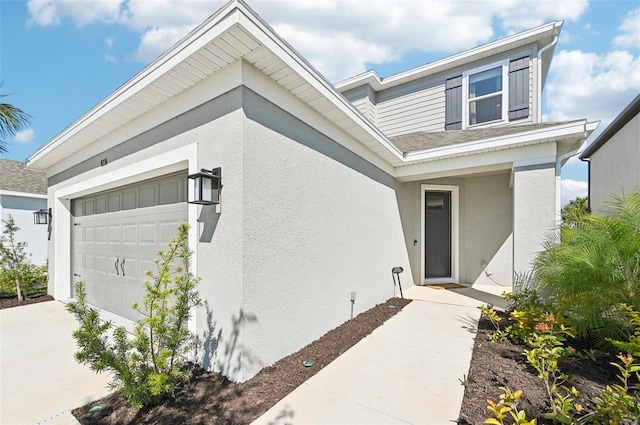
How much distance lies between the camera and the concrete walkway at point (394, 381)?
7.91 ft

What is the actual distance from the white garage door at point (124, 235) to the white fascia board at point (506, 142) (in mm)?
4823

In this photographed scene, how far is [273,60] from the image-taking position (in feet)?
9.45

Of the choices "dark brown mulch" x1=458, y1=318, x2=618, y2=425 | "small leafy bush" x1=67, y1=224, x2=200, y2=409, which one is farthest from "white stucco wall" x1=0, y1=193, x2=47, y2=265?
"dark brown mulch" x1=458, y1=318, x2=618, y2=425

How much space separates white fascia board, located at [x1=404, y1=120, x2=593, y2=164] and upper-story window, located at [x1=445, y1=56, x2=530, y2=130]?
2.88 meters

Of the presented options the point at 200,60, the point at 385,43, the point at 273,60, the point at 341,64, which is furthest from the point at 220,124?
the point at 341,64

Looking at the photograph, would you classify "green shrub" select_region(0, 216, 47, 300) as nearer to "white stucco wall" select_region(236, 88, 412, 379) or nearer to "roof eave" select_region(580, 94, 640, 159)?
"white stucco wall" select_region(236, 88, 412, 379)

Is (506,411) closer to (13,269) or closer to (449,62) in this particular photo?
(449,62)

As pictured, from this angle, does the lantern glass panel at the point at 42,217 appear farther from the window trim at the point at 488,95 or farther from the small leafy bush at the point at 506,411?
the window trim at the point at 488,95

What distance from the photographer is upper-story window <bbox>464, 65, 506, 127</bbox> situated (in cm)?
766

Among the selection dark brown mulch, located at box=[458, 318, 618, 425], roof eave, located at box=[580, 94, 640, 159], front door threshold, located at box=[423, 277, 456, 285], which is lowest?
front door threshold, located at box=[423, 277, 456, 285]

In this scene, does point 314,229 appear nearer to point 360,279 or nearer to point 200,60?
point 360,279

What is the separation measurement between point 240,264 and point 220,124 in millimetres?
1535

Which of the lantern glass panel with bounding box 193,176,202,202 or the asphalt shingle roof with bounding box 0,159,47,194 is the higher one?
the asphalt shingle roof with bounding box 0,159,47,194

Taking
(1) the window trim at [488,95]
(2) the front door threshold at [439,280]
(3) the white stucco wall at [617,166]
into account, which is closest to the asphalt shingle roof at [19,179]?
(2) the front door threshold at [439,280]
